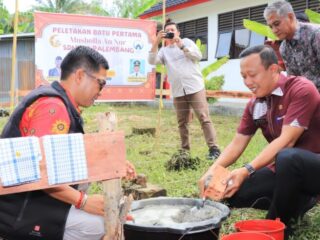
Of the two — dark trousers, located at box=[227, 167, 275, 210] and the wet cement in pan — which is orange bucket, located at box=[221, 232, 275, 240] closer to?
the wet cement in pan

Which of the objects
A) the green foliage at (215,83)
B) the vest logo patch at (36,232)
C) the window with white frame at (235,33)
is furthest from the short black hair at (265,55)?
the green foliage at (215,83)

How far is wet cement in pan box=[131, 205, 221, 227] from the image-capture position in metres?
2.52

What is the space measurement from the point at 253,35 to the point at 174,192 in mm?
8428

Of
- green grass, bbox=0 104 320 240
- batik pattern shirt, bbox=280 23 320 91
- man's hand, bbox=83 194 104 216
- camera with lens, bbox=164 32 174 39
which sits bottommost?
green grass, bbox=0 104 320 240

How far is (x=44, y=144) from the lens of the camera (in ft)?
6.43

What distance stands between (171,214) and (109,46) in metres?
4.17

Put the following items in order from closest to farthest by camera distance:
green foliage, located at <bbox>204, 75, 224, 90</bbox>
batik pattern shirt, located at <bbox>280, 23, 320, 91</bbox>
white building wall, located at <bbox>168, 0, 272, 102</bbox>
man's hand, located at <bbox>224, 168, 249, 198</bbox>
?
man's hand, located at <bbox>224, 168, 249, 198</bbox> < batik pattern shirt, located at <bbox>280, 23, 320, 91</bbox> < green foliage, located at <bbox>204, 75, 224, 90</bbox> < white building wall, located at <bbox>168, 0, 272, 102</bbox>

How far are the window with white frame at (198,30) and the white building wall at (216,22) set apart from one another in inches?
6.2

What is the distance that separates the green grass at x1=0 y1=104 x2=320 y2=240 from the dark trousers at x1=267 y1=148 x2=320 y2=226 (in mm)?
414

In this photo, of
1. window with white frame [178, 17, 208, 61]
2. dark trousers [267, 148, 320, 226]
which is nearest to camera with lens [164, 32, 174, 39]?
dark trousers [267, 148, 320, 226]

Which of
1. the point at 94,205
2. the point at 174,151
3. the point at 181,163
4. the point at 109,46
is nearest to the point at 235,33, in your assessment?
the point at 174,151

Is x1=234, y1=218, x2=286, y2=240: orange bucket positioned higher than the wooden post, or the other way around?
the wooden post

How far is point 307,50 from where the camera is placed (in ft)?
13.0

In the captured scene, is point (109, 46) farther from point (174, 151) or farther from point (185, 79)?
point (174, 151)
